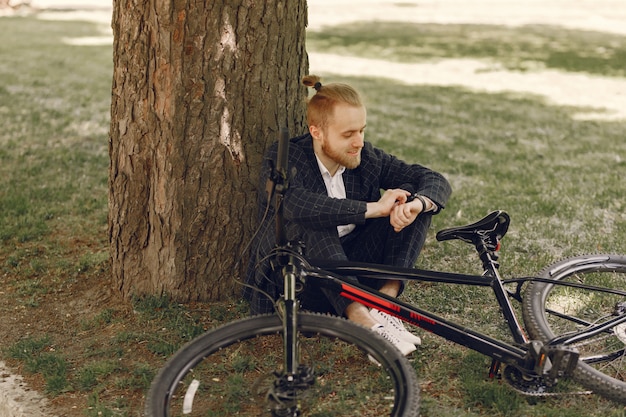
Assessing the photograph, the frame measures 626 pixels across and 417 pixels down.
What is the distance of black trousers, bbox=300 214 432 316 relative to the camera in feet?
11.2

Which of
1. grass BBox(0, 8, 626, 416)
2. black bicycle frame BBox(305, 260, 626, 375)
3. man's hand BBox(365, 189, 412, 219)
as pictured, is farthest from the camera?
grass BBox(0, 8, 626, 416)

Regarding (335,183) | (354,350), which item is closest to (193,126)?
(335,183)

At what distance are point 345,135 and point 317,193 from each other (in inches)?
11.6

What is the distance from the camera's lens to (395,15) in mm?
22188

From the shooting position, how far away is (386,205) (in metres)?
3.34

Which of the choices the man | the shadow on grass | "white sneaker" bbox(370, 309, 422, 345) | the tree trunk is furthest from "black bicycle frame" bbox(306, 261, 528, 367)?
the shadow on grass

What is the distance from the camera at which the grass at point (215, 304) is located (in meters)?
3.49

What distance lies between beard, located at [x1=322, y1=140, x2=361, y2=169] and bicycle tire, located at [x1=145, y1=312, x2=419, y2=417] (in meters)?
0.83

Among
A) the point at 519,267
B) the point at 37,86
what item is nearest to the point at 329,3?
the point at 37,86

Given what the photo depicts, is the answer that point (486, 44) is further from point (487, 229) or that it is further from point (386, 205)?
point (386, 205)

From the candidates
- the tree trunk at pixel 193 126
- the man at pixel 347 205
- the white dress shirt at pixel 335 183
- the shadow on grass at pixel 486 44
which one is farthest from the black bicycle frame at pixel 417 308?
the shadow on grass at pixel 486 44

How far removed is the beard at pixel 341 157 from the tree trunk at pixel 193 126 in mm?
498

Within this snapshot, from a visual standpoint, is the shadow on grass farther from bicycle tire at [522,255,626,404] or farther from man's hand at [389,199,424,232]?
man's hand at [389,199,424,232]

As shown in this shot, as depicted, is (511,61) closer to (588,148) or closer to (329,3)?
(588,148)
